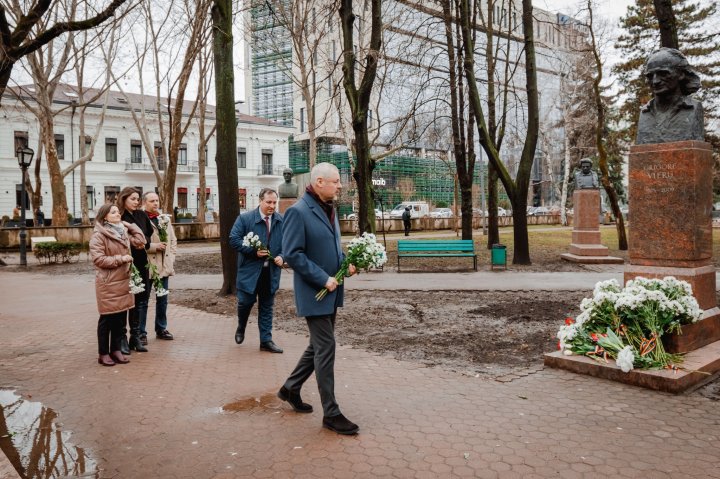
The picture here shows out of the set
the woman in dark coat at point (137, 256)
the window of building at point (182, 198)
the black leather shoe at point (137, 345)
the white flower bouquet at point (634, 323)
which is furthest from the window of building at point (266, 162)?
the white flower bouquet at point (634, 323)

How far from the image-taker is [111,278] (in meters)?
6.32

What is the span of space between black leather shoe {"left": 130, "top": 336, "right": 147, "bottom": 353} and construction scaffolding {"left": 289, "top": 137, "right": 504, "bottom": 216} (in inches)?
1745

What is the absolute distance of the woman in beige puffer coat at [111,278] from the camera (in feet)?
20.4

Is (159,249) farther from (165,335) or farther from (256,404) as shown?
(256,404)

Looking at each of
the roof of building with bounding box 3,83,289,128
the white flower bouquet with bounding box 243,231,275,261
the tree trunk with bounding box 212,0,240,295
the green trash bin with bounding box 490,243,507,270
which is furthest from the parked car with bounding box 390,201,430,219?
the white flower bouquet with bounding box 243,231,275,261

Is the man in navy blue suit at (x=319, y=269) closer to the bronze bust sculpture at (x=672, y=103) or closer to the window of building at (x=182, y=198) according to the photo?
the bronze bust sculpture at (x=672, y=103)

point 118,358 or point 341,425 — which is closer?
point 341,425

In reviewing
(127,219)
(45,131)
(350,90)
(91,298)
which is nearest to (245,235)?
(127,219)

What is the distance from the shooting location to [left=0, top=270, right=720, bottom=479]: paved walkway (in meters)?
3.71

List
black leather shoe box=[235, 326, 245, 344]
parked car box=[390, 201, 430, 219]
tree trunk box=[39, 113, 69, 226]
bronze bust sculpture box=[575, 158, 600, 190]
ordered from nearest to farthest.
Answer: black leather shoe box=[235, 326, 245, 344], bronze bust sculpture box=[575, 158, 600, 190], tree trunk box=[39, 113, 69, 226], parked car box=[390, 201, 430, 219]

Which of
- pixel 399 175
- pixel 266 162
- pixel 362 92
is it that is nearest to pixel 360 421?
pixel 362 92

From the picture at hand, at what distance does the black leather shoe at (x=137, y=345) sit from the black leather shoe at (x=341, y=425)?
11.8 feet

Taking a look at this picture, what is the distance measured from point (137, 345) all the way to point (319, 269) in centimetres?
382

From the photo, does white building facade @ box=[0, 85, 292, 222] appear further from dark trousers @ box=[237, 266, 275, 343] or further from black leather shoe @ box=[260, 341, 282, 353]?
black leather shoe @ box=[260, 341, 282, 353]
